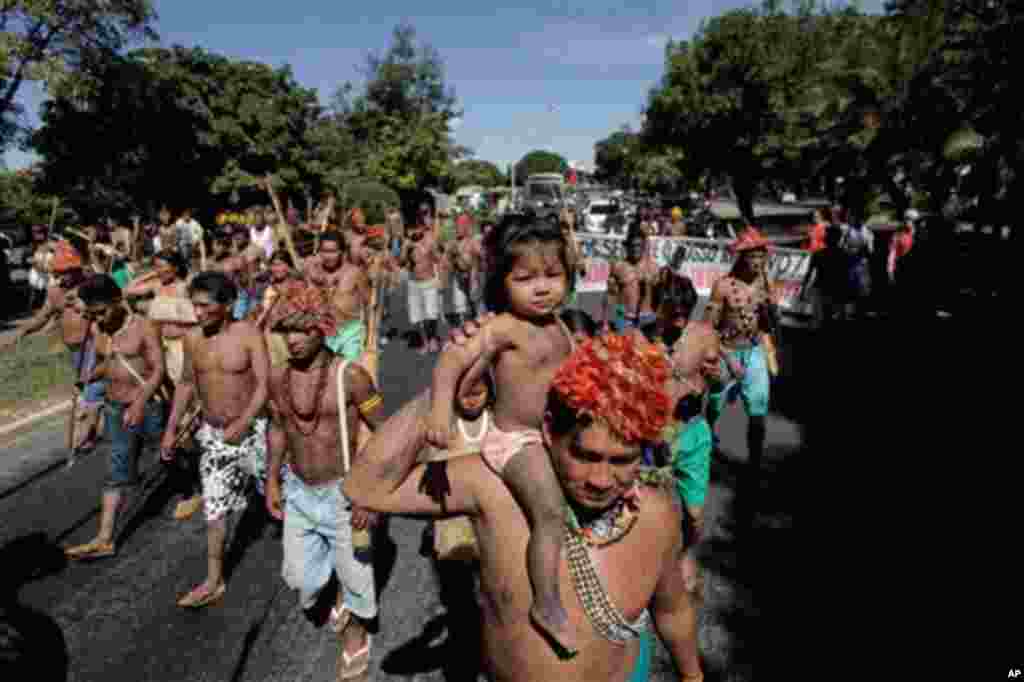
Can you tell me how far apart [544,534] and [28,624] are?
4.29 meters

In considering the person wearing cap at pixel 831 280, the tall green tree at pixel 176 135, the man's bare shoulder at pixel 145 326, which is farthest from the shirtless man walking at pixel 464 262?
the tall green tree at pixel 176 135

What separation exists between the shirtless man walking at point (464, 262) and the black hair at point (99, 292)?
7.57 meters

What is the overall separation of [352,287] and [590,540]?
627cm

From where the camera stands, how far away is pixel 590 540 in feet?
5.92

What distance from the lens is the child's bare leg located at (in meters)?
1.74

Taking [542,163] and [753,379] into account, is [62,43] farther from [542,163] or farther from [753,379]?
[542,163]

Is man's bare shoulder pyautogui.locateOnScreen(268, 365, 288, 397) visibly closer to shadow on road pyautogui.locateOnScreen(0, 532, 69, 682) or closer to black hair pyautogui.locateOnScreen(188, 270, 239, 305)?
black hair pyautogui.locateOnScreen(188, 270, 239, 305)

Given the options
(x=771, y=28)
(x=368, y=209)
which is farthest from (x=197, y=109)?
(x=771, y=28)

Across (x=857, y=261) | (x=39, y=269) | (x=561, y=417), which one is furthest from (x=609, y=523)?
(x=39, y=269)

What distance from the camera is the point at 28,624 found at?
4359 millimetres

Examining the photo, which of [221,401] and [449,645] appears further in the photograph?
[221,401]

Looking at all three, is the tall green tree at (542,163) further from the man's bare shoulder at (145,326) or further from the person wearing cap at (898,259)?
the man's bare shoulder at (145,326)

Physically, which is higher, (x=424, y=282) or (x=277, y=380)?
(x=277, y=380)

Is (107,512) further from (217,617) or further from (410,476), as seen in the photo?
(410,476)
